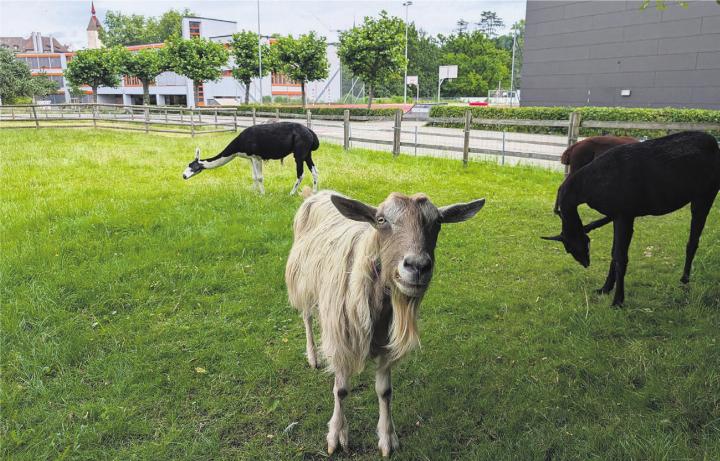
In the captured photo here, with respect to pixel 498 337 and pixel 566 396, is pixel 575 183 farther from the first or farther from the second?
pixel 566 396

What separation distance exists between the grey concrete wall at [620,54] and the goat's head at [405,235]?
955 inches

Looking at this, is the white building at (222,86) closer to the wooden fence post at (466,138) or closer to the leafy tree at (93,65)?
the leafy tree at (93,65)

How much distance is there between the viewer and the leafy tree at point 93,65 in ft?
145

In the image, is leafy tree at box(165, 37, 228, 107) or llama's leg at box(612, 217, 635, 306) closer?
llama's leg at box(612, 217, 635, 306)

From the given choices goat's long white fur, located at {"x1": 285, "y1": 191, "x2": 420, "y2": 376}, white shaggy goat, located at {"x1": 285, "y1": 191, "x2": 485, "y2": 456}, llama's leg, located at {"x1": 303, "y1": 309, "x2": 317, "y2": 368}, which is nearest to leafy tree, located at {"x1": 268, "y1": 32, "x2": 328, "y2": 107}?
llama's leg, located at {"x1": 303, "y1": 309, "x2": 317, "y2": 368}

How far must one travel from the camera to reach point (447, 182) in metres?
10.4

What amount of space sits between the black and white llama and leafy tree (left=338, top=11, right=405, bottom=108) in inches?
1045

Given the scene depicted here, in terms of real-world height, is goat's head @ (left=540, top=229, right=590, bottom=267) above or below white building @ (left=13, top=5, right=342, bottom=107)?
below

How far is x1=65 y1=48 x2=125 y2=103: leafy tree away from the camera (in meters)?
44.3

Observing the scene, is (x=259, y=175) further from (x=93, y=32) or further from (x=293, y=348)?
(x=93, y=32)

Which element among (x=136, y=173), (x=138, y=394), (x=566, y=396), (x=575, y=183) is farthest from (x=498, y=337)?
(x=136, y=173)

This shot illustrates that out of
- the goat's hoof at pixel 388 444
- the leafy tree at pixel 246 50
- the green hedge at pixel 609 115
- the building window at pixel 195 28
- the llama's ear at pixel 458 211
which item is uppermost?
the building window at pixel 195 28

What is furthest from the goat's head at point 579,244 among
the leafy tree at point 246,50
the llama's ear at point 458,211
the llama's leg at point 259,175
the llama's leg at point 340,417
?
the leafy tree at point 246,50

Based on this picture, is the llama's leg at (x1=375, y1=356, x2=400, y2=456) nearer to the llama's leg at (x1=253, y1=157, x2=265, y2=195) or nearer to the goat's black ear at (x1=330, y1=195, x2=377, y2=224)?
the goat's black ear at (x1=330, y1=195, x2=377, y2=224)
